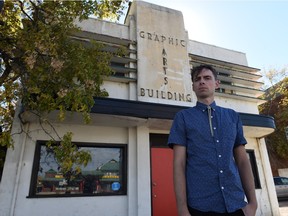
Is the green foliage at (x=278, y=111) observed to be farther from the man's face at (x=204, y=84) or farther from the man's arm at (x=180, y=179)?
the man's arm at (x=180, y=179)

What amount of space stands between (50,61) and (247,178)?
4571mm

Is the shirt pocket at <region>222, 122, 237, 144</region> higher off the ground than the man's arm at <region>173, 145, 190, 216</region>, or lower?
higher

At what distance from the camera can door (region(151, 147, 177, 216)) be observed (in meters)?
6.96

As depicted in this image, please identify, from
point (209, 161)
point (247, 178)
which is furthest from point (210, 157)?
point (247, 178)

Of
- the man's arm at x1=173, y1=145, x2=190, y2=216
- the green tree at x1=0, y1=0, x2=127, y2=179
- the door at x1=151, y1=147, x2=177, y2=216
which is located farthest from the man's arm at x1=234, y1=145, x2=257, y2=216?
the door at x1=151, y1=147, x2=177, y2=216

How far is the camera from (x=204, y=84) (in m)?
2.15

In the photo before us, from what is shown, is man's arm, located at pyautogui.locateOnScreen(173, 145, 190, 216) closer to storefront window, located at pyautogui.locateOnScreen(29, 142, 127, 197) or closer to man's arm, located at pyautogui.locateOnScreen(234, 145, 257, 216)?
man's arm, located at pyautogui.locateOnScreen(234, 145, 257, 216)

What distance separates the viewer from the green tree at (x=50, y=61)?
463 centimetres

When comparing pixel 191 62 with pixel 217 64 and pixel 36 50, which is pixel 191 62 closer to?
pixel 217 64

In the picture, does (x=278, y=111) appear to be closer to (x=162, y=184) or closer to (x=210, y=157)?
(x=162, y=184)

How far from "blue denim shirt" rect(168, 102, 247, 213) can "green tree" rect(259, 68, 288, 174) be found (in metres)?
21.3

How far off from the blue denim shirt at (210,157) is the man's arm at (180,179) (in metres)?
0.05

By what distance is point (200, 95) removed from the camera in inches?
85.0

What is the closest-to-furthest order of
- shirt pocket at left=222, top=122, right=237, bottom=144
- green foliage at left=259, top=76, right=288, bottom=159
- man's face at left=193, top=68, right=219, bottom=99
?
shirt pocket at left=222, top=122, right=237, bottom=144 → man's face at left=193, top=68, right=219, bottom=99 → green foliage at left=259, top=76, right=288, bottom=159
